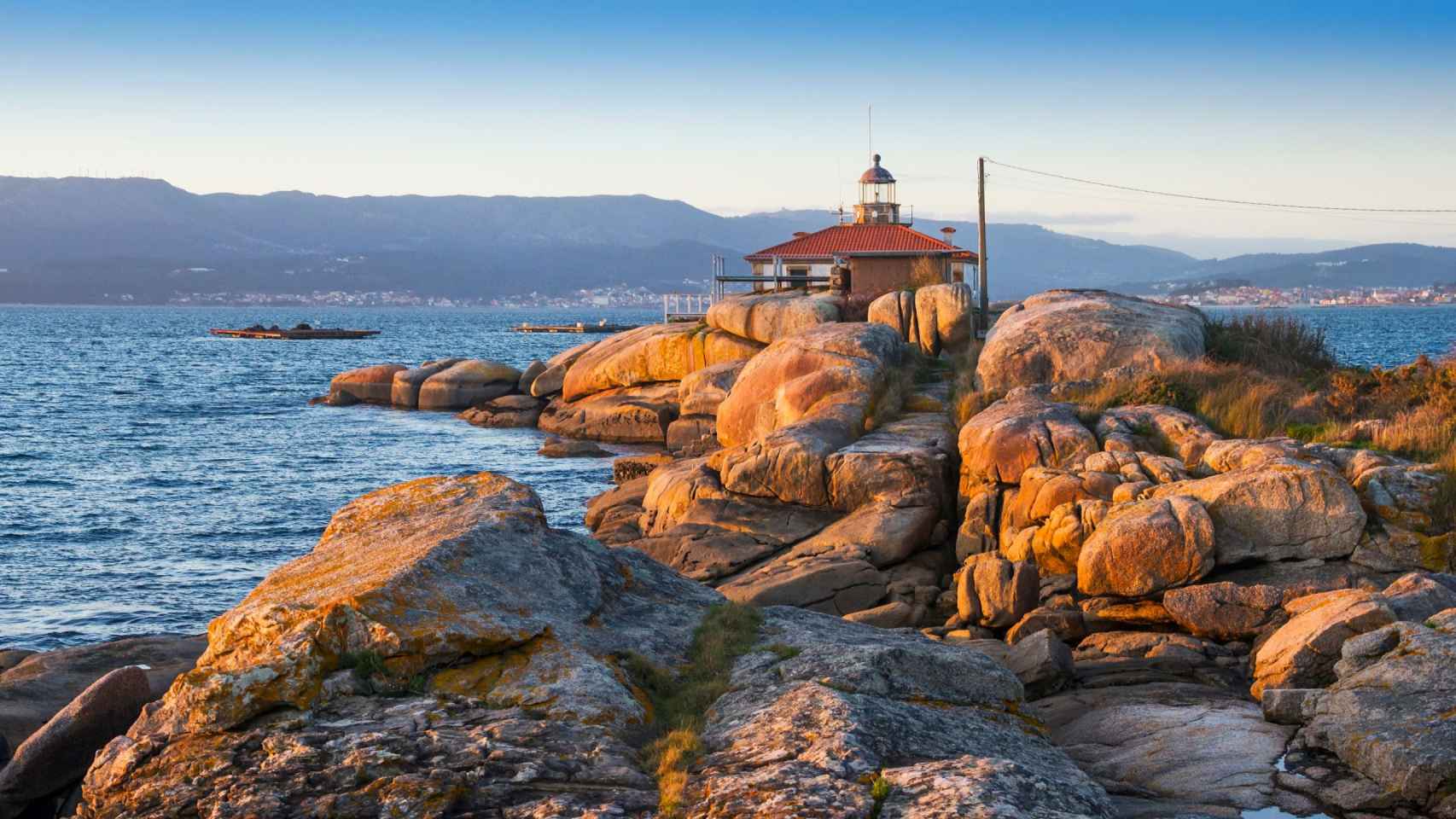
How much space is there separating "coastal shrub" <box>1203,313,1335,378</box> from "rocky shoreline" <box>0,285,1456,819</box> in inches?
259

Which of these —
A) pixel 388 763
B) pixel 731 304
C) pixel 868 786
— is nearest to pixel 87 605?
pixel 388 763

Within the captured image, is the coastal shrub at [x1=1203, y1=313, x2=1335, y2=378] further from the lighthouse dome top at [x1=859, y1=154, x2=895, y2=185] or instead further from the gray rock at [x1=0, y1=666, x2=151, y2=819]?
the lighthouse dome top at [x1=859, y1=154, x2=895, y2=185]

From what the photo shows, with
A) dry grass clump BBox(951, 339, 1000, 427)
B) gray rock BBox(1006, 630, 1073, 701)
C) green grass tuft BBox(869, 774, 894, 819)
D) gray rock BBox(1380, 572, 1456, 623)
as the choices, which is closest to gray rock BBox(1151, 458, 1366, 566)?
gray rock BBox(1380, 572, 1456, 623)

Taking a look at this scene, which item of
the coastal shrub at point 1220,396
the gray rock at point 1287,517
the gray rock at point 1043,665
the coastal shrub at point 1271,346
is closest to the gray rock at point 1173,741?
the gray rock at point 1043,665

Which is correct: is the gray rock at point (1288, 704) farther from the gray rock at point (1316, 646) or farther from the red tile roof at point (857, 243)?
the red tile roof at point (857, 243)

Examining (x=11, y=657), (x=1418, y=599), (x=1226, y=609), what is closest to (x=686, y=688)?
(x=1418, y=599)

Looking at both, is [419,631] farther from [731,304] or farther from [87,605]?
[731,304]

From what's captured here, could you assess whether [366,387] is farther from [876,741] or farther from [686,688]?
[876,741]

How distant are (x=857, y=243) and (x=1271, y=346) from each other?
94.6 feet

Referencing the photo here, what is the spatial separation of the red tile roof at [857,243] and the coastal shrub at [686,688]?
41.8 m

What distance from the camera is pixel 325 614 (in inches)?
307

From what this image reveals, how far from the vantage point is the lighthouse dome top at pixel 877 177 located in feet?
189

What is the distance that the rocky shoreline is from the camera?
22.9 ft

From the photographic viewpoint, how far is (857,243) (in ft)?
177
